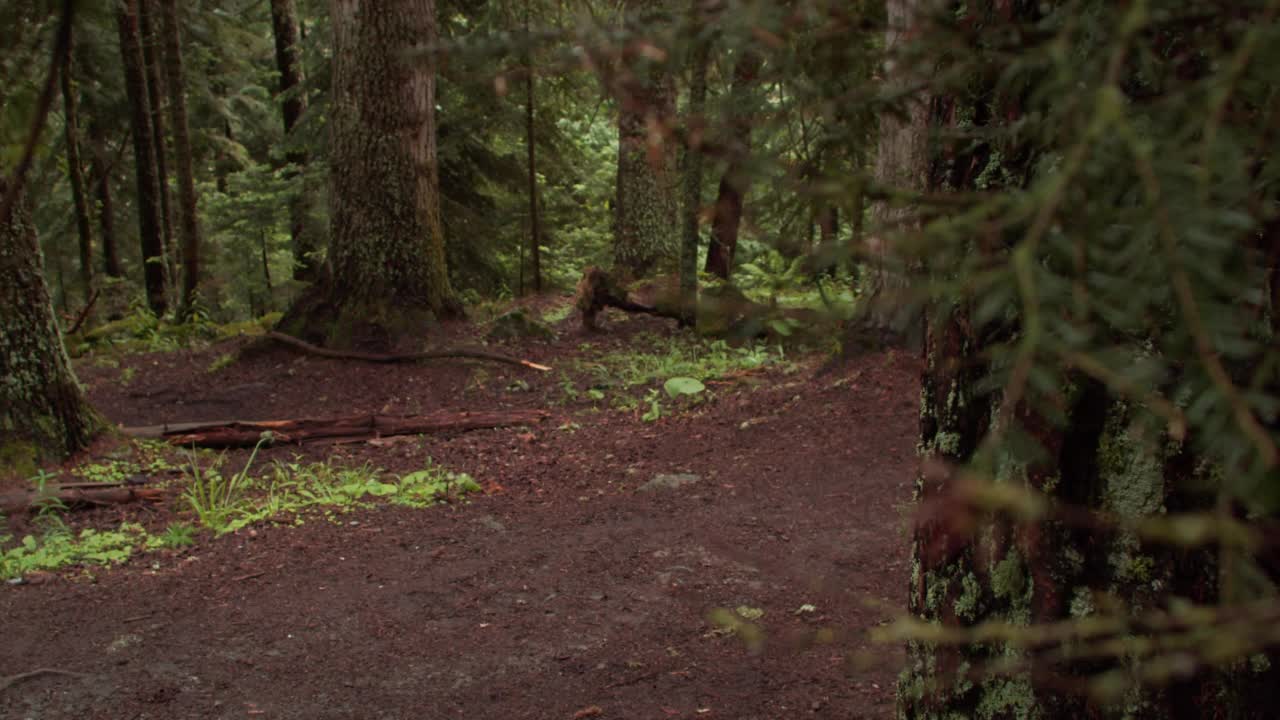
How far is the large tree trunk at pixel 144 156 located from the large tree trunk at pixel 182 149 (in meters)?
0.78

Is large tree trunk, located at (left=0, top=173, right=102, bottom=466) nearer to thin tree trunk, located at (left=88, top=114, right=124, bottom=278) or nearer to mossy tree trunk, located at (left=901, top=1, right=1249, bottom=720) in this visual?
mossy tree trunk, located at (left=901, top=1, right=1249, bottom=720)

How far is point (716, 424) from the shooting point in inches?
294

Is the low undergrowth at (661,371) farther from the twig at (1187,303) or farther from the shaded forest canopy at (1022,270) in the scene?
the twig at (1187,303)

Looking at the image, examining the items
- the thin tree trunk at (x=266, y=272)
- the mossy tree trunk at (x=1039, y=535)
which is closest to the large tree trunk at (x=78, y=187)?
the thin tree trunk at (x=266, y=272)

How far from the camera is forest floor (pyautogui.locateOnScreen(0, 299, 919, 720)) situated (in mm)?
3848

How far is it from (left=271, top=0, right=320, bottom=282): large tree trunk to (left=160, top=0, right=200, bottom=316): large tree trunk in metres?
2.24

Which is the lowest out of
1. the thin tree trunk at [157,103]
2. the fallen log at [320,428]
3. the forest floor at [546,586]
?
the forest floor at [546,586]

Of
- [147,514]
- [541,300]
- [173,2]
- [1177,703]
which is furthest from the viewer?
[541,300]

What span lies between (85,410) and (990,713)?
6735mm

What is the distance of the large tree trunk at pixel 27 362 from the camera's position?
613cm

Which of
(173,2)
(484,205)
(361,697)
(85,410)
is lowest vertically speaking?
(361,697)

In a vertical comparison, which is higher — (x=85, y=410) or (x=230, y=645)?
(x=85, y=410)

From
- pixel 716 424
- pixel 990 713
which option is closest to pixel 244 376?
pixel 716 424

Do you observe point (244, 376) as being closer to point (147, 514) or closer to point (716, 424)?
point (147, 514)
